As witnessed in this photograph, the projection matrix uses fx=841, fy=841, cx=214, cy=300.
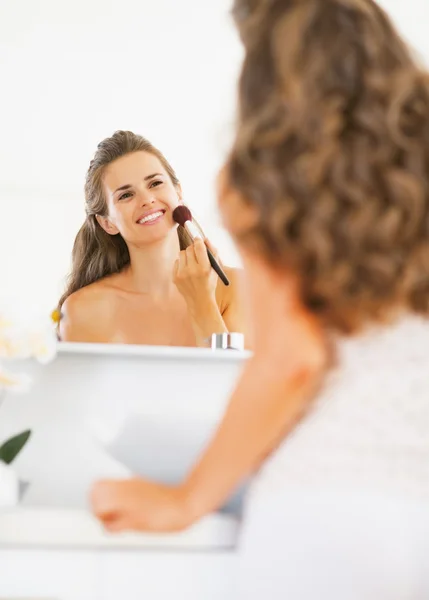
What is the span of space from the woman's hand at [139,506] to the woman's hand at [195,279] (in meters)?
0.76

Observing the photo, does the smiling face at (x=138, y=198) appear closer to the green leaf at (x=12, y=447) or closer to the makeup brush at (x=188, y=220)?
the makeup brush at (x=188, y=220)

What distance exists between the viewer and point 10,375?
780mm

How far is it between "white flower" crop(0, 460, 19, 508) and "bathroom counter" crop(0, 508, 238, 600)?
40 mm

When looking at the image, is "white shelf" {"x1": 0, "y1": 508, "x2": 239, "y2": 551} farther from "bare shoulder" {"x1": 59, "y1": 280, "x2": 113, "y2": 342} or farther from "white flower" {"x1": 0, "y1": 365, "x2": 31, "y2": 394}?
"bare shoulder" {"x1": 59, "y1": 280, "x2": 113, "y2": 342}

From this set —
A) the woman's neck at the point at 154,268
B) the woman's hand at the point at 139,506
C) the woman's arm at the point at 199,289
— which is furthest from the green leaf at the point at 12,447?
the woman's neck at the point at 154,268

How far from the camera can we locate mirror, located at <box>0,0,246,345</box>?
203cm

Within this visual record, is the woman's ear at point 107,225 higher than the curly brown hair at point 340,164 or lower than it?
lower

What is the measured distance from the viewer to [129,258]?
1560 millimetres

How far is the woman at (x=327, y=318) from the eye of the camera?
584 millimetres

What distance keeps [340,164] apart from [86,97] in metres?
1.95

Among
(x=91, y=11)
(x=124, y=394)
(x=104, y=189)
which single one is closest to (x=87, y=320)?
(x=104, y=189)

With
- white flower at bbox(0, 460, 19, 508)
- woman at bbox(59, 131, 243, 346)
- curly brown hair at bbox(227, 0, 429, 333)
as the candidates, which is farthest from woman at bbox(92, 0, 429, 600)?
woman at bbox(59, 131, 243, 346)

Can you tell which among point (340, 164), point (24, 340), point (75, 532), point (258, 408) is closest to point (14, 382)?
point (24, 340)

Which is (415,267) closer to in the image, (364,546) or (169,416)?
(364,546)
